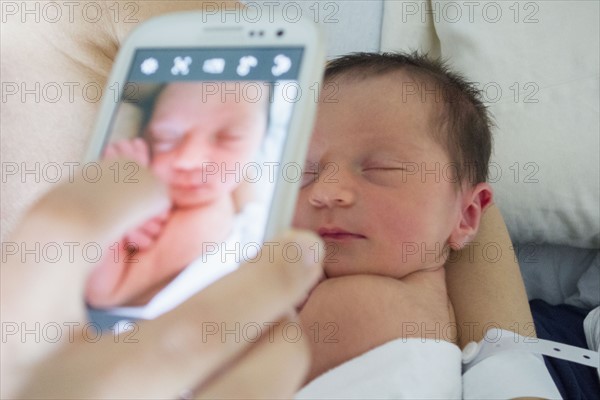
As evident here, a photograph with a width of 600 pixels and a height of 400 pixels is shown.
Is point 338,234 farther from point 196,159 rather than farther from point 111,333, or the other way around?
point 111,333

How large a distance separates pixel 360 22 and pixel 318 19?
99mm

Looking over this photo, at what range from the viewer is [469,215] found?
90 cm

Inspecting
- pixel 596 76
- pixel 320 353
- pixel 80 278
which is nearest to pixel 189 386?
pixel 80 278

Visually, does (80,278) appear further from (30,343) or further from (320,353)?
(320,353)

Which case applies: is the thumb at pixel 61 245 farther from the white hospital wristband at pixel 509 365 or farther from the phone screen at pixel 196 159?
the white hospital wristband at pixel 509 365

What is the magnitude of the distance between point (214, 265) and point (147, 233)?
0.18ft

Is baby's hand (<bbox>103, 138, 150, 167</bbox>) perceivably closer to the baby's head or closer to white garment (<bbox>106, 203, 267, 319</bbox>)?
white garment (<bbox>106, 203, 267, 319</bbox>)

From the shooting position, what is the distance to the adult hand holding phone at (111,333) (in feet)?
0.83

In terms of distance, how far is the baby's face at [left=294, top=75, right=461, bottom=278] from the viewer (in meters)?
0.77

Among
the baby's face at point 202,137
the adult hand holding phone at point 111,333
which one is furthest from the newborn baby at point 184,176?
the adult hand holding phone at point 111,333

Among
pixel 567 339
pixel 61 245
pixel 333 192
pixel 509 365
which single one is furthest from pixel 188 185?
pixel 567 339

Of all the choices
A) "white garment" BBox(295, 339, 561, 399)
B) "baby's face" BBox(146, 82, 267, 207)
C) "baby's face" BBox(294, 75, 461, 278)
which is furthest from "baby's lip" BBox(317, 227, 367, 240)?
"baby's face" BBox(146, 82, 267, 207)

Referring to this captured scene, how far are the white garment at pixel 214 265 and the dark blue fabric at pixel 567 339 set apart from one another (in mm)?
631

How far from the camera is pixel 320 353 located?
0.69 metres
